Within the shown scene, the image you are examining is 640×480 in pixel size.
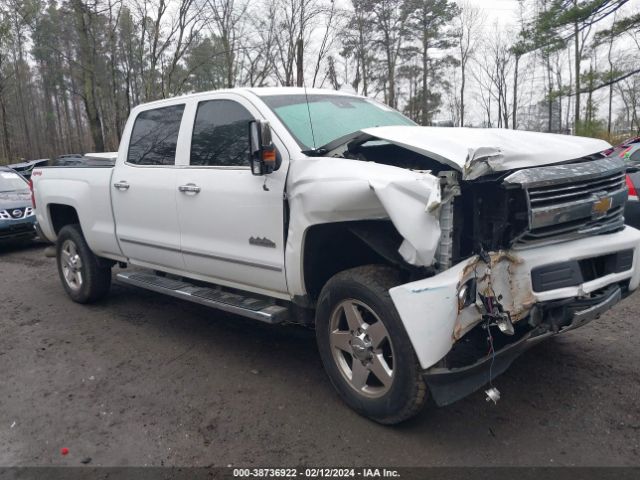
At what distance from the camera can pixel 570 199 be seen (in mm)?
2859

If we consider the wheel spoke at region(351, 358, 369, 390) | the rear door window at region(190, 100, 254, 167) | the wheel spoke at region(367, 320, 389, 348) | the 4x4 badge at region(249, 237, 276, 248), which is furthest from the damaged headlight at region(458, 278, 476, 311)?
the rear door window at region(190, 100, 254, 167)

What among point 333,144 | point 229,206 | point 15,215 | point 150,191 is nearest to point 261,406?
point 229,206

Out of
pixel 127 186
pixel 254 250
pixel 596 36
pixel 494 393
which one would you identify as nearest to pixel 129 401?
pixel 254 250

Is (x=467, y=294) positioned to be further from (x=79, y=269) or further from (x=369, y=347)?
(x=79, y=269)

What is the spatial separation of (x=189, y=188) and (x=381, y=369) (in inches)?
83.2

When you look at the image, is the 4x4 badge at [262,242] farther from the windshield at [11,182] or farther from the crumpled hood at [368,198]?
the windshield at [11,182]

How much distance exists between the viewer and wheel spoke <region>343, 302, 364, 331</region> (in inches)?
120

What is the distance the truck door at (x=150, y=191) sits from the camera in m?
4.36

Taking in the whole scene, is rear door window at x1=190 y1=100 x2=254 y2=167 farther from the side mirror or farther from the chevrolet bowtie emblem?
the chevrolet bowtie emblem

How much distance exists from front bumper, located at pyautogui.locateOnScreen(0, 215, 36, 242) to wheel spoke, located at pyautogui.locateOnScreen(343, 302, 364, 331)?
8359 millimetres

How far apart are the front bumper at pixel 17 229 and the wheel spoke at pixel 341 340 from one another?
8.25 m

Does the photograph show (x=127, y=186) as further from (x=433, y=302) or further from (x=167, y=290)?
(x=433, y=302)

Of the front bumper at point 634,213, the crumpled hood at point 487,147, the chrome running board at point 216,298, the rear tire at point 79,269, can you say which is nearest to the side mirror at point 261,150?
the crumpled hood at point 487,147

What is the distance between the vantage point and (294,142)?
3.45 metres
